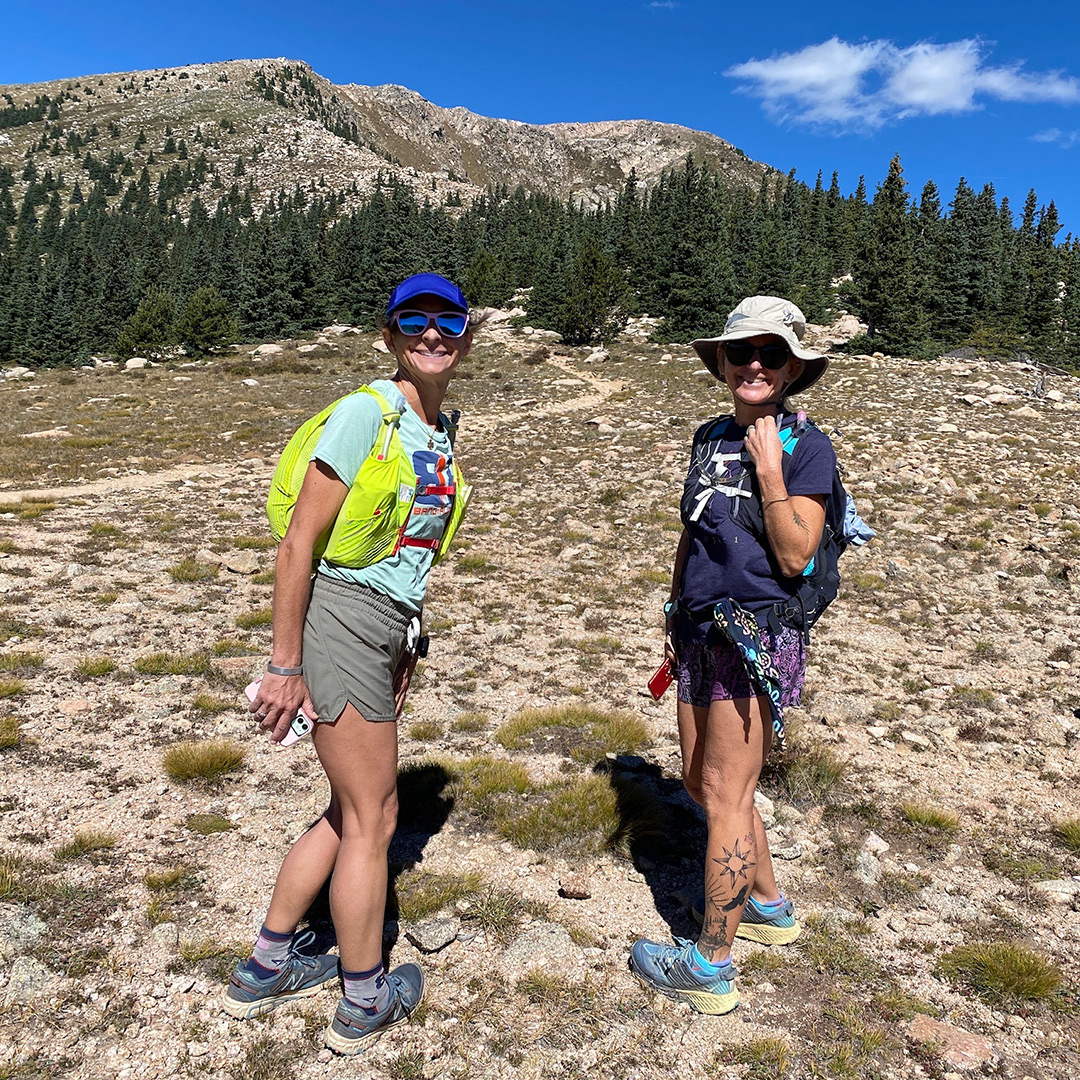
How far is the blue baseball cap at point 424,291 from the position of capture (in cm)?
256

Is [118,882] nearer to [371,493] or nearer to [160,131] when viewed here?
[371,493]

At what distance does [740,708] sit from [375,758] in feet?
4.81

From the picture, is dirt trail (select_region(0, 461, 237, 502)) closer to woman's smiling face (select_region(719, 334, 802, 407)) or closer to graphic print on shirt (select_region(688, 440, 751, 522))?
graphic print on shirt (select_region(688, 440, 751, 522))

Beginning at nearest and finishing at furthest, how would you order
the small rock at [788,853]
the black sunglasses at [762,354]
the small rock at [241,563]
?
1. the black sunglasses at [762,354]
2. the small rock at [788,853]
3. the small rock at [241,563]

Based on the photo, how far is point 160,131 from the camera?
164 meters

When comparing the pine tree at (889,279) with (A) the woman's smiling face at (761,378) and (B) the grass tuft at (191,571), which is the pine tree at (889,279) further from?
(A) the woman's smiling face at (761,378)

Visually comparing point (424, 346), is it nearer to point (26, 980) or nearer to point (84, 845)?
point (26, 980)

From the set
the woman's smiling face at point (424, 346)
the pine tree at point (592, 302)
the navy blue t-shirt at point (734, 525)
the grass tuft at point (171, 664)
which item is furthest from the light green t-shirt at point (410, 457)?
the pine tree at point (592, 302)

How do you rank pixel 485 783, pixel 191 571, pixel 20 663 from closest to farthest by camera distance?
pixel 485 783
pixel 20 663
pixel 191 571

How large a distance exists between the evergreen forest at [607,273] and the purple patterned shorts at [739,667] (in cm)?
3786

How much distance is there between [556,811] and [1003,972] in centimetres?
240

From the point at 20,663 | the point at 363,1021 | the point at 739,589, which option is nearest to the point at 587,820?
the point at 363,1021

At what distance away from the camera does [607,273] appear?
4112 centimetres

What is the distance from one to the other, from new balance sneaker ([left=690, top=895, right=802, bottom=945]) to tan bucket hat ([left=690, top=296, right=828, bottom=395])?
8.28ft
